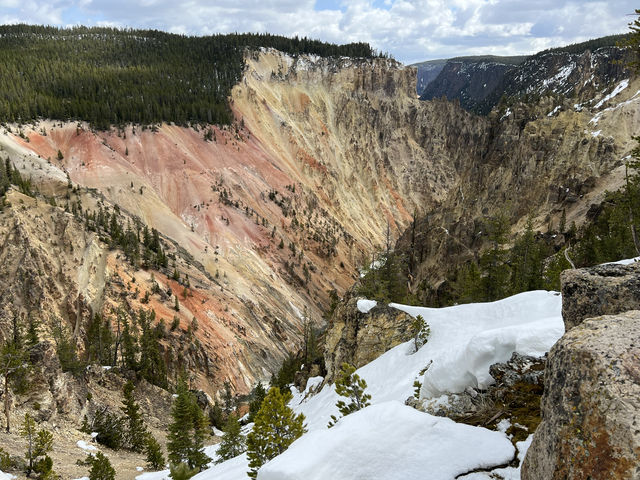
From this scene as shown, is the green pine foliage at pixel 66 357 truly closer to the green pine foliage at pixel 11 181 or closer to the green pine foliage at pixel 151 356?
the green pine foliage at pixel 151 356

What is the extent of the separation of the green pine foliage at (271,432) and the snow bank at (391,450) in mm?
4349

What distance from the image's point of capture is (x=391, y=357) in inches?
827

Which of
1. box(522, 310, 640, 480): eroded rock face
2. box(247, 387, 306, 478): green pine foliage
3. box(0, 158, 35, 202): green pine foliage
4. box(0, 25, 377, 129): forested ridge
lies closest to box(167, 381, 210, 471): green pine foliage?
box(247, 387, 306, 478): green pine foliage

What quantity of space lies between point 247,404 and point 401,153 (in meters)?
94.9

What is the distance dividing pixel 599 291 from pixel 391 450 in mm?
4385

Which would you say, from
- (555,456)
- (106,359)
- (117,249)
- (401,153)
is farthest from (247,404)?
(401,153)

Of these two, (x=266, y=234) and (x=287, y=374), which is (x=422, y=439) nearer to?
(x=287, y=374)

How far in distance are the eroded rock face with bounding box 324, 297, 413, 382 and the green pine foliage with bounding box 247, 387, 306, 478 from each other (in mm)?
12215

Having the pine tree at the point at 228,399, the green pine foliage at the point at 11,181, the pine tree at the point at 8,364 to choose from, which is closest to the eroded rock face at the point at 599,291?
the pine tree at the point at 8,364

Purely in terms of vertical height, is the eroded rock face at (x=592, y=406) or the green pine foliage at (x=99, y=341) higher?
the eroded rock face at (x=592, y=406)

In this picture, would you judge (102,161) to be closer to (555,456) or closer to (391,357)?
(391,357)

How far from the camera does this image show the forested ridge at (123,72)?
78.7 m

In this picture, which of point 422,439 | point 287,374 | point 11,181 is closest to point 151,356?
point 287,374

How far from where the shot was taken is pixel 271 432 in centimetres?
1219
